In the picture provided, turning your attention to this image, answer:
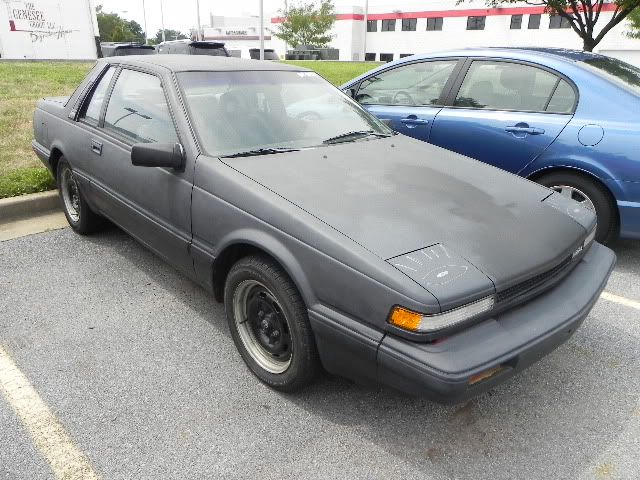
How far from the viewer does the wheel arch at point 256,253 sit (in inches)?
83.8

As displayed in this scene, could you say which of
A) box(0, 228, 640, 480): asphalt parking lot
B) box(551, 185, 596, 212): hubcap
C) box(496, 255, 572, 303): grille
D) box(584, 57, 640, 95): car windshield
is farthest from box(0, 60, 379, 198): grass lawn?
box(584, 57, 640, 95): car windshield

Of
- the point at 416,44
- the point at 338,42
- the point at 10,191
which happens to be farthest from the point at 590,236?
the point at 338,42

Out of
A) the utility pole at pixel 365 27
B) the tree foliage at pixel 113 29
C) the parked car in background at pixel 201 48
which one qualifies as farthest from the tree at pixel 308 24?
the parked car in background at pixel 201 48

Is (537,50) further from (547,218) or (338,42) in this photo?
(338,42)

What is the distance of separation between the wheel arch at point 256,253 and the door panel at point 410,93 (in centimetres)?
244

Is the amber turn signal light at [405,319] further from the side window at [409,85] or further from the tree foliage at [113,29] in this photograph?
the tree foliage at [113,29]

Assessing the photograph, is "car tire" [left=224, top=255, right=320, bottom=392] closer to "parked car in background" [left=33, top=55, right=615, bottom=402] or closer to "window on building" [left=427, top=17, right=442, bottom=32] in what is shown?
"parked car in background" [left=33, top=55, right=615, bottom=402]

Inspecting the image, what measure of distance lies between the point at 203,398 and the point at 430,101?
3.45 meters

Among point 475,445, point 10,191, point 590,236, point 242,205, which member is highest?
point 242,205

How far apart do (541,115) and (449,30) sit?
4760 centimetres

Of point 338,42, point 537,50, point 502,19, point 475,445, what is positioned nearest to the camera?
point 475,445

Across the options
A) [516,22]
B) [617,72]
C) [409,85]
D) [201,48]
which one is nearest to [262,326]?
[409,85]

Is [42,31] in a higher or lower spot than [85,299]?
higher

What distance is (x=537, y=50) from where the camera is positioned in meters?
4.38
